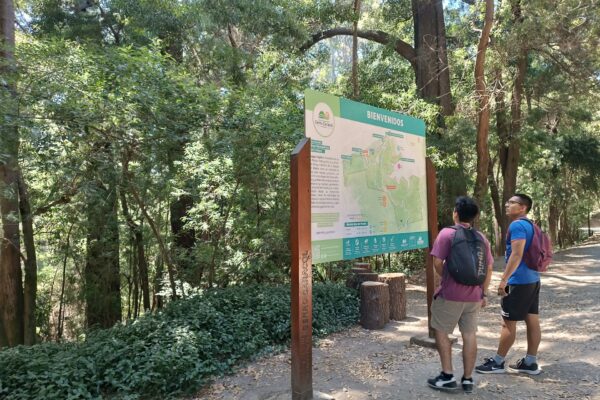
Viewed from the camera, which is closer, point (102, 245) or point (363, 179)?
point (363, 179)

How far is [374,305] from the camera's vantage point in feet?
22.7

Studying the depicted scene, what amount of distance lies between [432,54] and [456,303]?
11.6 m

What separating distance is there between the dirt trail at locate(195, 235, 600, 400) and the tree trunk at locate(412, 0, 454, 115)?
7.68m

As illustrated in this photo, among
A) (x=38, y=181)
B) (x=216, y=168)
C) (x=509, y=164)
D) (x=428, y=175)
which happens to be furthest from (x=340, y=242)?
(x=509, y=164)

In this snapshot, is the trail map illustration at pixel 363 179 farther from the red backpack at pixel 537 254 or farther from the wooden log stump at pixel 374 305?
the red backpack at pixel 537 254

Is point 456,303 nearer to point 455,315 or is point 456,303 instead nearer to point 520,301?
point 455,315

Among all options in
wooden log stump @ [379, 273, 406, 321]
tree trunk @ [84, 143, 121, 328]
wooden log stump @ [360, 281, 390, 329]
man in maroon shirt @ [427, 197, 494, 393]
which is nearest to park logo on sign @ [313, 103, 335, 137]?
man in maroon shirt @ [427, 197, 494, 393]

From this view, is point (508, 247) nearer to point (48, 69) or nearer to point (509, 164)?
point (48, 69)

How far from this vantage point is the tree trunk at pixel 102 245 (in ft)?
21.6

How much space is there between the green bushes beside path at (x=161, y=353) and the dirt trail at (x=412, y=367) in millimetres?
311

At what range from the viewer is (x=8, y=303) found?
9.16m

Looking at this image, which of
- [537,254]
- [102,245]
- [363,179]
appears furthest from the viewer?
[102,245]

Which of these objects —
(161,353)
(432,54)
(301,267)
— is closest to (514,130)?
(432,54)

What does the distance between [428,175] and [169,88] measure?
392 cm
